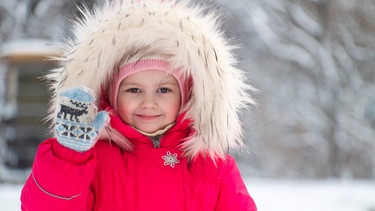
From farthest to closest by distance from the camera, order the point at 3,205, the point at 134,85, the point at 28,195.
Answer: the point at 3,205 < the point at 134,85 < the point at 28,195

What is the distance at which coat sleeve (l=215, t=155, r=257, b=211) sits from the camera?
2.00 m

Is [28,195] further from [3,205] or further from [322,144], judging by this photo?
[322,144]

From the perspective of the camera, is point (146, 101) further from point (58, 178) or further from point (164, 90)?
point (58, 178)

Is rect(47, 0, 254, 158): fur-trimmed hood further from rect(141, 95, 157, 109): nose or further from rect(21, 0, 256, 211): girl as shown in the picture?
rect(141, 95, 157, 109): nose

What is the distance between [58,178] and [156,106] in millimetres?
427

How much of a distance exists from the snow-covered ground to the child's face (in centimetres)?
311

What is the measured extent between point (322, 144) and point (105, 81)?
941cm

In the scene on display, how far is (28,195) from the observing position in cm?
178

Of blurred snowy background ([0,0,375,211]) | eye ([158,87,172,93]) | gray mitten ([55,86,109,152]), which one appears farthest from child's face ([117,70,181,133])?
blurred snowy background ([0,0,375,211])

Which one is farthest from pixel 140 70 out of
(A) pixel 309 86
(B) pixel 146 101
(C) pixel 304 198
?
(A) pixel 309 86

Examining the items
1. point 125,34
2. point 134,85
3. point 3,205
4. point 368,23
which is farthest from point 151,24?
point 368,23

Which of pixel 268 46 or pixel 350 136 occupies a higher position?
pixel 268 46

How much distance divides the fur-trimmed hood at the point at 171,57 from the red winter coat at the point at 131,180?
0.25ft

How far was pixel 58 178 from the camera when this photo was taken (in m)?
1.71
